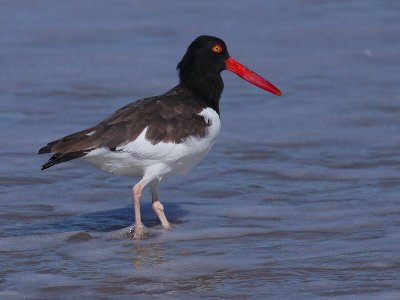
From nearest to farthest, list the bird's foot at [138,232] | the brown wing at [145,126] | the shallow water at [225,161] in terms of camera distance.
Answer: the shallow water at [225,161]
the brown wing at [145,126]
the bird's foot at [138,232]

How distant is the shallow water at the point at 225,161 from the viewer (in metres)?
5.90

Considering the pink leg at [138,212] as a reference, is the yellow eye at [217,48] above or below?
above

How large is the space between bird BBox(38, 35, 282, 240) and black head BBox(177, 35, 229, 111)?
0.05m

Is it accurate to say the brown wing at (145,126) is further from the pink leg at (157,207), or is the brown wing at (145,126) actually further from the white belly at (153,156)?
the pink leg at (157,207)

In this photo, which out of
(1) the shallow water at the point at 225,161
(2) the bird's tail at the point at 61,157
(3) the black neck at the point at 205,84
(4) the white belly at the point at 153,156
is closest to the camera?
(1) the shallow water at the point at 225,161

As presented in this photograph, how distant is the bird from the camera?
6.67 m

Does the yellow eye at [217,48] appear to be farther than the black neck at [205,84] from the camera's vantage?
Yes

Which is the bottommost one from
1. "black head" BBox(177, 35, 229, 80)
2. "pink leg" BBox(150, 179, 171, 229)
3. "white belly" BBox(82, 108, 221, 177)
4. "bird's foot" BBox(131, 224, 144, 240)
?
"bird's foot" BBox(131, 224, 144, 240)

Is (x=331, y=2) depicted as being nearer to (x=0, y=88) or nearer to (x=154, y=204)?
(x=0, y=88)

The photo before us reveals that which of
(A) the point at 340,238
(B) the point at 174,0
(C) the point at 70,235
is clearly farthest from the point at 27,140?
(B) the point at 174,0

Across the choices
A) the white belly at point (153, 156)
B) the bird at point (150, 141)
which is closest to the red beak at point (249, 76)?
the bird at point (150, 141)

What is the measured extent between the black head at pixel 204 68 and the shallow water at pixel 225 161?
846 mm

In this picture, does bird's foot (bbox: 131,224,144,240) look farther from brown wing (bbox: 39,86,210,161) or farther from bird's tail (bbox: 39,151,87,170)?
bird's tail (bbox: 39,151,87,170)

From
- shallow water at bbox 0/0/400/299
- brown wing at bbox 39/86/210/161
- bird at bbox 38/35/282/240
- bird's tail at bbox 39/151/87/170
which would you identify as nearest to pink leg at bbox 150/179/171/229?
bird at bbox 38/35/282/240
